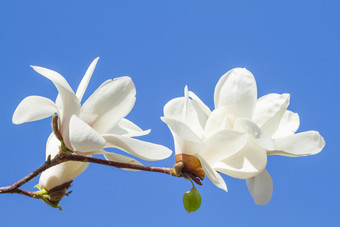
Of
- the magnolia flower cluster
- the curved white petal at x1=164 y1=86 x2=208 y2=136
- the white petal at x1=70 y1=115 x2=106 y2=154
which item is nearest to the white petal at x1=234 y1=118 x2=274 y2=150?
the magnolia flower cluster

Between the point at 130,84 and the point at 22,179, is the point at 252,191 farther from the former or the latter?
the point at 22,179

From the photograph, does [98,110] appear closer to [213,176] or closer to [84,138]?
[84,138]

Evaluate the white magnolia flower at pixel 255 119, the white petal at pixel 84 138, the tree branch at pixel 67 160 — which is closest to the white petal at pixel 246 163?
the white magnolia flower at pixel 255 119

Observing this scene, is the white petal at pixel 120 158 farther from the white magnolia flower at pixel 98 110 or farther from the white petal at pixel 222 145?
the white petal at pixel 222 145

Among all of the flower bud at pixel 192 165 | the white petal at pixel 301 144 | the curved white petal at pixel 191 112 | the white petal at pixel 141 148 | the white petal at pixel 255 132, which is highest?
the curved white petal at pixel 191 112

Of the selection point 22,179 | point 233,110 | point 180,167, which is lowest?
point 22,179

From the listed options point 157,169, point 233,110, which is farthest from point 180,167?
point 233,110

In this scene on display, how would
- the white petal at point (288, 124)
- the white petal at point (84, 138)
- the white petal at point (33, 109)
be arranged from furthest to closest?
the white petal at point (288, 124), the white petal at point (33, 109), the white petal at point (84, 138)
